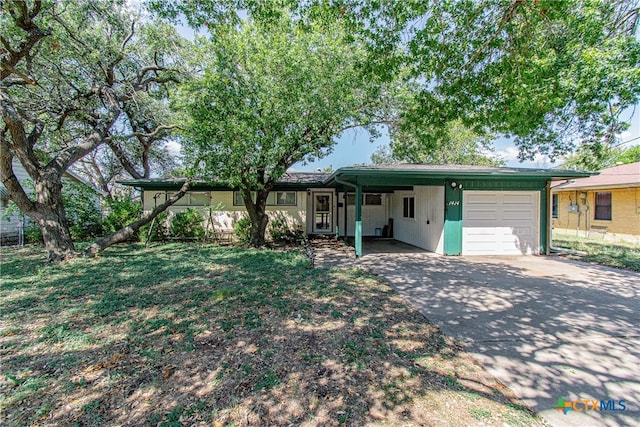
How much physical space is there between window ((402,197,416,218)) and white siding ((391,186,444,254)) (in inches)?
5.5

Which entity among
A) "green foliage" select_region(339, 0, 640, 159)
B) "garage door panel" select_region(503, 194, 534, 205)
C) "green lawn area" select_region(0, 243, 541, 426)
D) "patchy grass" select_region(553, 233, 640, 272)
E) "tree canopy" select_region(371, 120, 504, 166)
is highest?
"tree canopy" select_region(371, 120, 504, 166)

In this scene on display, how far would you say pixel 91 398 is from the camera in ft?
7.66

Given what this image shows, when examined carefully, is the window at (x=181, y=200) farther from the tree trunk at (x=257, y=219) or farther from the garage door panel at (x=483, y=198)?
the garage door panel at (x=483, y=198)

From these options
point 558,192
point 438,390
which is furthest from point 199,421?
point 558,192

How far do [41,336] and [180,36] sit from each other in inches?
369

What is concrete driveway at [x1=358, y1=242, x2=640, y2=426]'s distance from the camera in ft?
7.98

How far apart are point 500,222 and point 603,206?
27.9ft

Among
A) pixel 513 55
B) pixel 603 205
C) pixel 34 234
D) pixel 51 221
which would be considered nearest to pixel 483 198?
pixel 513 55

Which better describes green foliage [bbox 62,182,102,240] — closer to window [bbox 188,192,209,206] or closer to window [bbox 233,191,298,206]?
window [bbox 188,192,209,206]

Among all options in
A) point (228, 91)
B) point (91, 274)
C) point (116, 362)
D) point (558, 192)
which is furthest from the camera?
point (558, 192)

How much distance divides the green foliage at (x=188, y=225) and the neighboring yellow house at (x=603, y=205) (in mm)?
13523

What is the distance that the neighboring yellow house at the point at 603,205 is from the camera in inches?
457

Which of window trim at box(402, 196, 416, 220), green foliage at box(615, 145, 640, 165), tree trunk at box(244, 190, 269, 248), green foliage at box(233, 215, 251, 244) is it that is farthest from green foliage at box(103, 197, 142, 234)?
green foliage at box(615, 145, 640, 165)

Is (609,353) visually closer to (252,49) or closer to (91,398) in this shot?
(91,398)
